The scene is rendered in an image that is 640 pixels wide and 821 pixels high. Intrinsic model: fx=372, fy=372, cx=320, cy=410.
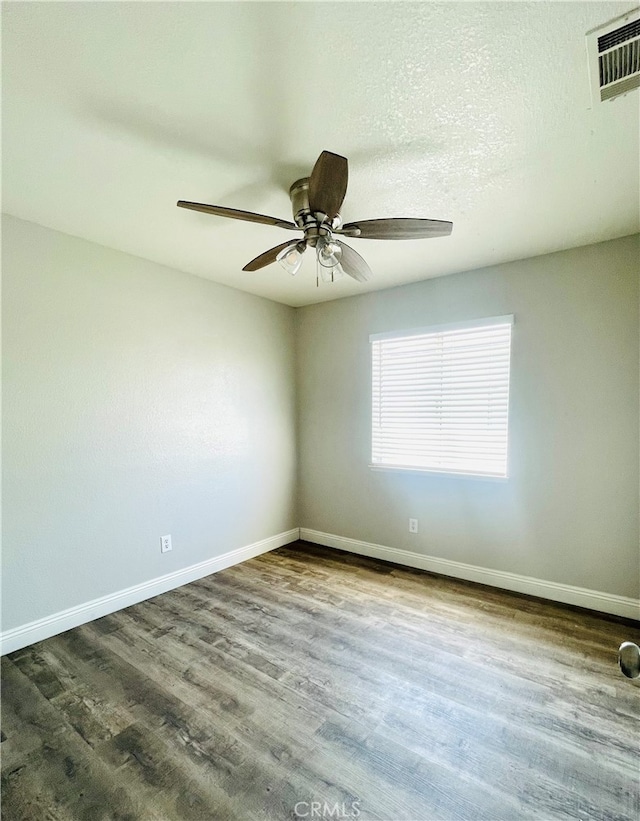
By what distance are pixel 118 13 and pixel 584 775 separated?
294 cm

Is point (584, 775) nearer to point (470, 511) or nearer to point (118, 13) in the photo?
point (470, 511)

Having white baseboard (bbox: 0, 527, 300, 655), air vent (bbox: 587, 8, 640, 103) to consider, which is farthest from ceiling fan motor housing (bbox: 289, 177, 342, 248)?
white baseboard (bbox: 0, 527, 300, 655)

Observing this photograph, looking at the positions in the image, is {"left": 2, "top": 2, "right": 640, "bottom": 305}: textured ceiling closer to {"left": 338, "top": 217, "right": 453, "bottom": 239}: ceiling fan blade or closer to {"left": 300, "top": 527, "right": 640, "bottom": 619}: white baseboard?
{"left": 338, "top": 217, "right": 453, "bottom": 239}: ceiling fan blade

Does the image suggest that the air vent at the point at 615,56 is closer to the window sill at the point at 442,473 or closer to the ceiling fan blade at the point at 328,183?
the ceiling fan blade at the point at 328,183

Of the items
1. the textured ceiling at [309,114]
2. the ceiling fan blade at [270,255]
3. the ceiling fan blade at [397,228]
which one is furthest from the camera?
the ceiling fan blade at [270,255]

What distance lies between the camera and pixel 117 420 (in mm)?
2584

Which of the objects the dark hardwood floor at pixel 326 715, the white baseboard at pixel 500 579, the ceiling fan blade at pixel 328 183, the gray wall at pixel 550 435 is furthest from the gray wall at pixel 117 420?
the ceiling fan blade at pixel 328 183

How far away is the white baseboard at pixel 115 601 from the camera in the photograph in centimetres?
214

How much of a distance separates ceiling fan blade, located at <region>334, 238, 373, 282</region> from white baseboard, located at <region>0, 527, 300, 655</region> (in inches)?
101

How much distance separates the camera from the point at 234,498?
11.1ft

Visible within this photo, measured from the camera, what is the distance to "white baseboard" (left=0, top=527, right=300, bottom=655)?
2145 mm

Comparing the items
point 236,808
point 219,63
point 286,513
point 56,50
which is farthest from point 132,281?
point 236,808

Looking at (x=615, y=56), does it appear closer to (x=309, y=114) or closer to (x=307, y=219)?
(x=309, y=114)

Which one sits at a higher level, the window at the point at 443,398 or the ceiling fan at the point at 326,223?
the ceiling fan at the point at 326,223
